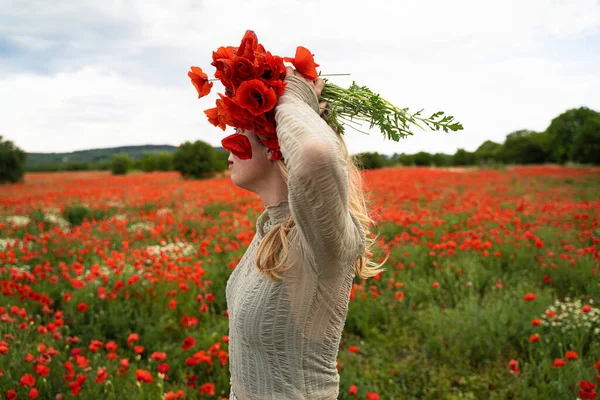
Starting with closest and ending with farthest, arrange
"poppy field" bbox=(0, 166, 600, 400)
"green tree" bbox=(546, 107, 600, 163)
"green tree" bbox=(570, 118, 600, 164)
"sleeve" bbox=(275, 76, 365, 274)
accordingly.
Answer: "sleeve" bbox=(275, 76, 365, 274), "poppy field" bbox=(0, 166, 600, 400), "green tree" bbox=(570, 118, 600, 164), "green tree" bbox=(546, 107, 600, 163)

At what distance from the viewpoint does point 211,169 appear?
81.2ft

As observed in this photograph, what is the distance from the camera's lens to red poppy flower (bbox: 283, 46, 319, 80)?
4.50 ft

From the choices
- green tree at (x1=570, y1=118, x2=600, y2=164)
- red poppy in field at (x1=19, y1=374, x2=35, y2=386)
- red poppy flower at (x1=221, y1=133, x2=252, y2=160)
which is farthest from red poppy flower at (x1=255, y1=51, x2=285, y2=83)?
green tree at (x1=570, y1=118, x2=600, y2=164)

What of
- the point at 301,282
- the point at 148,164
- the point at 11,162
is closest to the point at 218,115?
the point at 301,282

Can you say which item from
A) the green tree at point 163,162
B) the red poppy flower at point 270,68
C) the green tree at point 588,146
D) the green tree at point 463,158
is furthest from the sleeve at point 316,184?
the green tree at point 463,158

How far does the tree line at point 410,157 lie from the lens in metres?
24.7

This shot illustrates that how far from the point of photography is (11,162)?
25.1 metres

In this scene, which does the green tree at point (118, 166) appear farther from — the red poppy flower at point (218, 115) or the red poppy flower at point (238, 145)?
the red poppy flower at point (238, 145)

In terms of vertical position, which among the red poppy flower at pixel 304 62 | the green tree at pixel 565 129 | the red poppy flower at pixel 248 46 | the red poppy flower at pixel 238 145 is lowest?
the red poppy flower at pixel 238 145

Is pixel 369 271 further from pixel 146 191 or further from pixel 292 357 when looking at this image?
pixel 146 191

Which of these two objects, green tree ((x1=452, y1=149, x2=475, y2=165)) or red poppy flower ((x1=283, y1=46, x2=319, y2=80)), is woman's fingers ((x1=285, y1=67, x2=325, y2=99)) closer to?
red poppy flower ((x1=283, y1=46, x2=319, y2=80))

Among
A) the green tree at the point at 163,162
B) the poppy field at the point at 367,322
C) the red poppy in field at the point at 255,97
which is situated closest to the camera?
the red poppy in field at the point at 255,97

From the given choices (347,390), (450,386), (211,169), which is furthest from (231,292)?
(211,169)

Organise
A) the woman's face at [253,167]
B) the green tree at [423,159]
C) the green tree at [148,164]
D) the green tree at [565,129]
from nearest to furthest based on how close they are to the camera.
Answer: the woman's face at [253,167], the green tree at [423,159], the green tree at [148,164], the green tree at [565,129]
